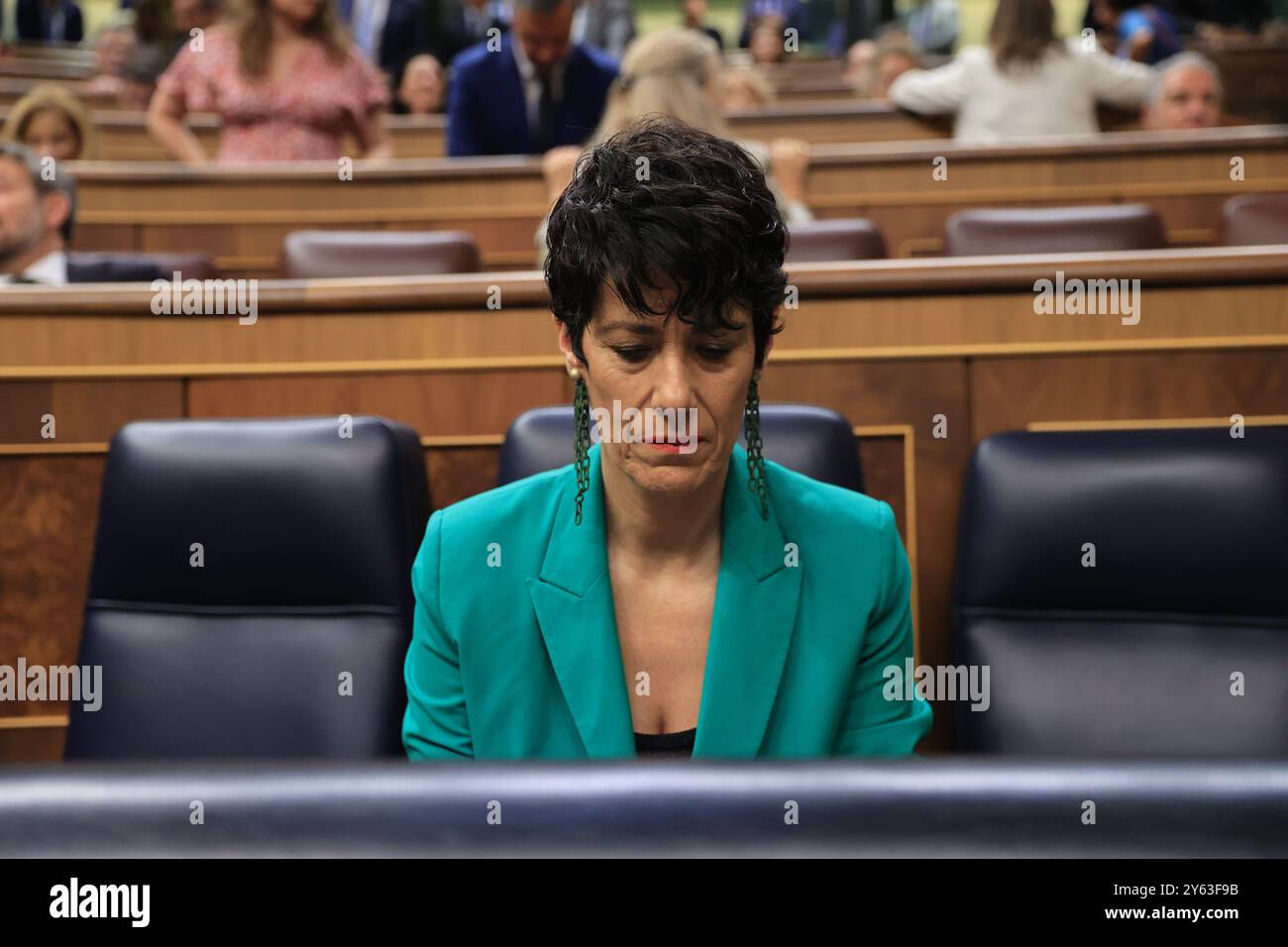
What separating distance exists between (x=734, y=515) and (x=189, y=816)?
1.46 ft

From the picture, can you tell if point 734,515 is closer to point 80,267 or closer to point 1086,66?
point 80,267

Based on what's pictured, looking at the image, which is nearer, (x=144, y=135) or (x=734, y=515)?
(x=734, y=515)

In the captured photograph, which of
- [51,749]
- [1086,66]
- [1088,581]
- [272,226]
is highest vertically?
[1086,66]

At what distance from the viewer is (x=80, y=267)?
137cm

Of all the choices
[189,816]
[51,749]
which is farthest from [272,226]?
[189,816]

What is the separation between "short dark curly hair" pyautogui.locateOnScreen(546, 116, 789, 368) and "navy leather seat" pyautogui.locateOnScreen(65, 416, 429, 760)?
30cm

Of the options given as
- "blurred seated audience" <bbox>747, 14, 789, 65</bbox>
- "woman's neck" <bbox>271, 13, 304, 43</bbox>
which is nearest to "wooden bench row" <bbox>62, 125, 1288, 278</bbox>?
"woman's neck" <bbox>271, 13, 304, 43</bbox>

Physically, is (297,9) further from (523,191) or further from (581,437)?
(581,437)

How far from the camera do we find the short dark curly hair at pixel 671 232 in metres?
0.58

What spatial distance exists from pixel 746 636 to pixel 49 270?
3.32ft

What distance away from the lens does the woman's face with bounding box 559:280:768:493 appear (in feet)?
1.95

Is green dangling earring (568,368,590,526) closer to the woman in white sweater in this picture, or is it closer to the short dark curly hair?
the short dark curly hair
